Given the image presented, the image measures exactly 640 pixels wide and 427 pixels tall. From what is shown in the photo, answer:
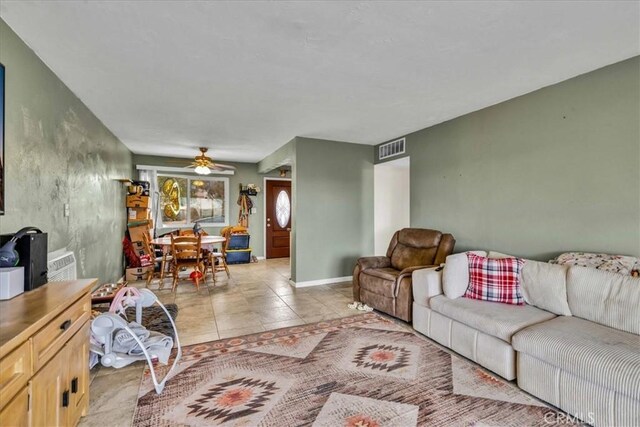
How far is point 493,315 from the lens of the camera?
2.32 metres

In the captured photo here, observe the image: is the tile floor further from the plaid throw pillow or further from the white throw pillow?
the plaid throw pillow

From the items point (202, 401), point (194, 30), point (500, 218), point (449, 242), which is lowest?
point (202, 401)

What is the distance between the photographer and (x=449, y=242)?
3557 mm

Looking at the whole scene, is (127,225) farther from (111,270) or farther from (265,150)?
(265,150)

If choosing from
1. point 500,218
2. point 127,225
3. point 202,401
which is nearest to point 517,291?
point 500,218

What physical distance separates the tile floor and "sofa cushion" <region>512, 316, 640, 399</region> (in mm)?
1954

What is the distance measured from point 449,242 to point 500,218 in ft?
2.01

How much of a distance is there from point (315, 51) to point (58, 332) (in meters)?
2.33

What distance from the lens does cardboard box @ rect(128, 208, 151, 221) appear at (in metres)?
5.67

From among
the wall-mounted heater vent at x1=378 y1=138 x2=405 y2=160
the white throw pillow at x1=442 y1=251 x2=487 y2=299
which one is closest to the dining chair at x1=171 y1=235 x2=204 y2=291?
the wall-mounted heater vent at x1=378 y1=138 x2=405 y2=160

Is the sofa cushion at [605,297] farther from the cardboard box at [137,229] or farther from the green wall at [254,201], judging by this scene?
the green wall at [254,201]

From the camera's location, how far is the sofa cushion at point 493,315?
2.18m

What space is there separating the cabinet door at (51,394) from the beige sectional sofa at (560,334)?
2.68m

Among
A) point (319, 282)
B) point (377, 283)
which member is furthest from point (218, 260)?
point (377, 283)
